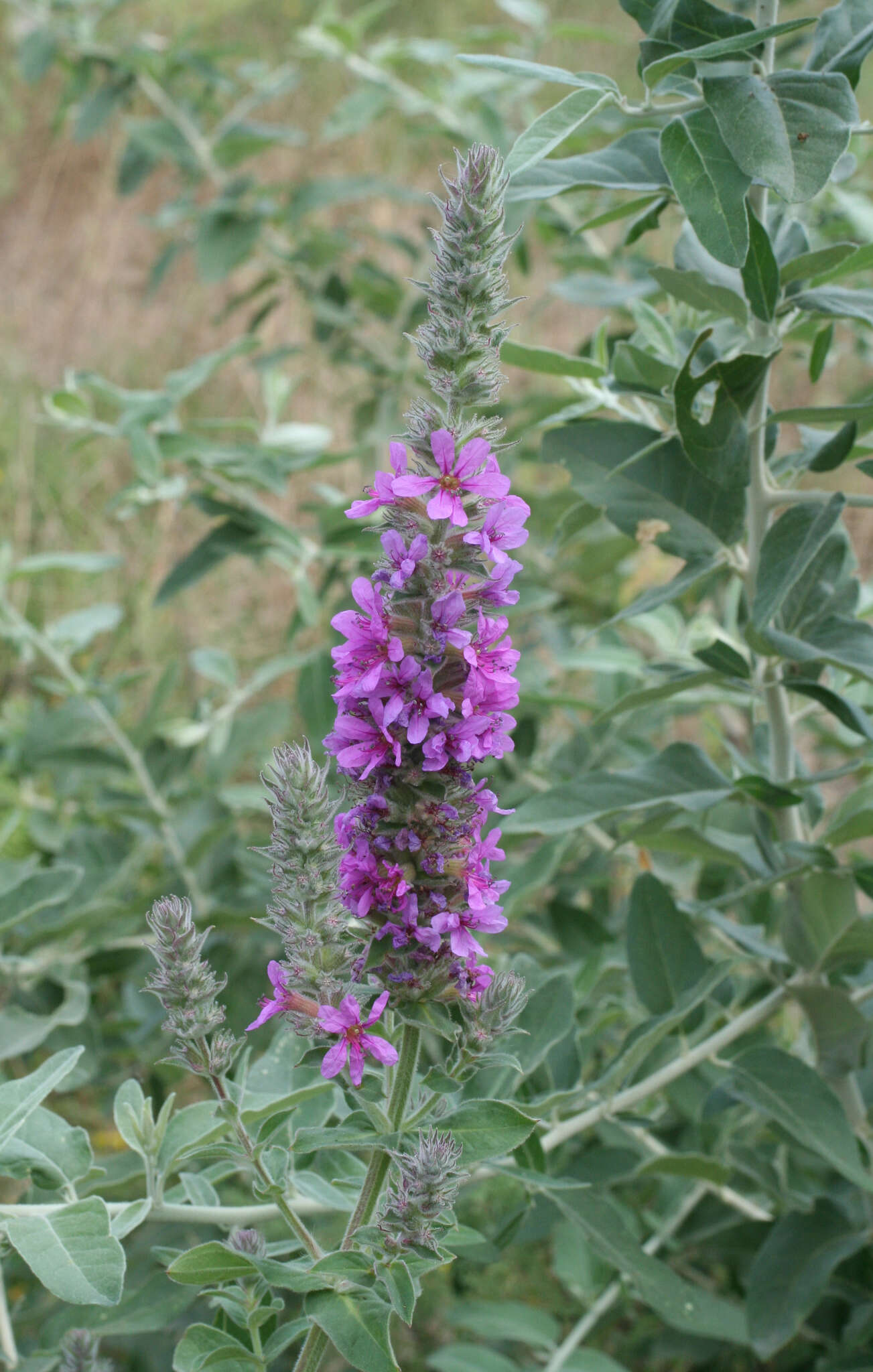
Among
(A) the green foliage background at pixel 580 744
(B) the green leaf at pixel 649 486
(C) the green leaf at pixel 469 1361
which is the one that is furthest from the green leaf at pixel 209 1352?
(B) the green leaf at pixel 649 486

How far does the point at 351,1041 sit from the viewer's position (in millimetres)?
916

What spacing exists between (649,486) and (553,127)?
0.44 metres

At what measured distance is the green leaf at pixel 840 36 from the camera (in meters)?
1.25

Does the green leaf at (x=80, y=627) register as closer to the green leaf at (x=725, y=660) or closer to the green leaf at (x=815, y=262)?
the green leaf at (x=725, y=660)

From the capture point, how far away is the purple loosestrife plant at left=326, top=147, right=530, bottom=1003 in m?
0.87

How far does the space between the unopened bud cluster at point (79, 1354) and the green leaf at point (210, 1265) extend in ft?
0.88

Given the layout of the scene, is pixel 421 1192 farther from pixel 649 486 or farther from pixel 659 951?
pixel 649 486

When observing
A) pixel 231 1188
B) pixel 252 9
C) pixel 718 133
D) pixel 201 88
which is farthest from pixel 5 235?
pixel 718 133

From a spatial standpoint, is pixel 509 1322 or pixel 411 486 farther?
pixel 509 1322

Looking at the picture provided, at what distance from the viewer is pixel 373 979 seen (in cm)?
99

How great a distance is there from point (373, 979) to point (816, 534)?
700 millimetres

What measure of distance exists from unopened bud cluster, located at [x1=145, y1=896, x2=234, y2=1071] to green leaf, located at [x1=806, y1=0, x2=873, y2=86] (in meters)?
1.08

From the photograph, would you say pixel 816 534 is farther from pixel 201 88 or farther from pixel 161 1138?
pixel 201 88

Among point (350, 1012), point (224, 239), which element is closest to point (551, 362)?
point (350, 1012)
